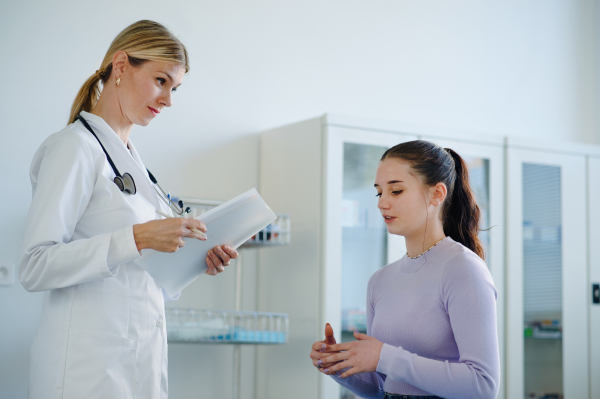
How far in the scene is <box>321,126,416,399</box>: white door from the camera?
113 inches

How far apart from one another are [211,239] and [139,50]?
1.74 ft

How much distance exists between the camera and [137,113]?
1721 millimetres

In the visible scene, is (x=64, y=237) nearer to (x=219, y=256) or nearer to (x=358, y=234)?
(x=219, y=256)

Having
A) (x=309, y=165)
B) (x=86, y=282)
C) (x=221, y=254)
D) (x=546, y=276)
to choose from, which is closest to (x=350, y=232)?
(x=309, y=165)

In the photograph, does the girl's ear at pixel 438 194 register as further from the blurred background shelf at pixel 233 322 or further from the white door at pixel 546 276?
the white door at pixel 546 276

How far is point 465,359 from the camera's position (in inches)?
54.5

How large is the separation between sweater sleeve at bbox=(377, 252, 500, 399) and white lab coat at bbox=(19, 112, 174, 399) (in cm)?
60

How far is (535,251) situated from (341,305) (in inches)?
49.5

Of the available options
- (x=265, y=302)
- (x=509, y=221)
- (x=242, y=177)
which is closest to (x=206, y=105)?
(x=242, y=177)

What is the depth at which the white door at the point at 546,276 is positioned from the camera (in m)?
3.42

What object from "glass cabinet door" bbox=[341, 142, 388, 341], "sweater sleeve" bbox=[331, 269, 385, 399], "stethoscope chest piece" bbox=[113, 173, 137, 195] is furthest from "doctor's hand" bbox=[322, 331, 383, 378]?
"glass cabinet door" bbox=[341, 142, 388, 341]

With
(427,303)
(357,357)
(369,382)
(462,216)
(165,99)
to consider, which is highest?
(165,99)

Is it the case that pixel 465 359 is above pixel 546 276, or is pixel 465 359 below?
below

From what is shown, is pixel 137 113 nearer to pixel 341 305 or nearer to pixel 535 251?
pixel 341 305
